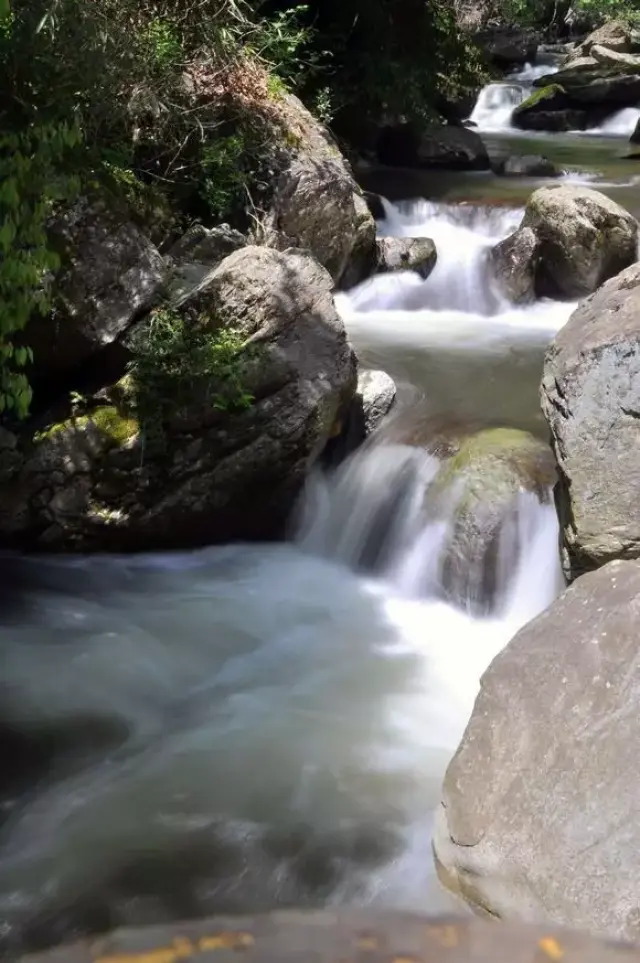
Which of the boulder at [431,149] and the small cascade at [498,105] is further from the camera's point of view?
the small cascade at [498,105]

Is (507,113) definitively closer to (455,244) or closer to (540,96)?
(540,96)

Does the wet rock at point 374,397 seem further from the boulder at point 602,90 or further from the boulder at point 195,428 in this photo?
the boulder at point 602,90

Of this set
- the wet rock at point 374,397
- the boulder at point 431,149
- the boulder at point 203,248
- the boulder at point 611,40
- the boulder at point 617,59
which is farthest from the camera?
the boulder at point 611,40

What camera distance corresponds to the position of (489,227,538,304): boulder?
31.2 feet

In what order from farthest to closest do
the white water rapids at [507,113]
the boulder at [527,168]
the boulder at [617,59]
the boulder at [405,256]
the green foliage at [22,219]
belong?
the boulder at [617,59]
the white water rapids at [507,113]
the boulder at [527,168]
the boulder at [405,256]
the green foliage at [22,219]

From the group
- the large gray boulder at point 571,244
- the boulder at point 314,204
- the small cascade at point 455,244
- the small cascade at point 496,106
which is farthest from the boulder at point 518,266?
the small cascade at point 496,106

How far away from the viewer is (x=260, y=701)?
5180mm

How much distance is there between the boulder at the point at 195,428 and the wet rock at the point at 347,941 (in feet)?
14.9

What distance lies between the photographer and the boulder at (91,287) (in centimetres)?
617

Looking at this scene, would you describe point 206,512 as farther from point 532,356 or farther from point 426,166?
point 426,166

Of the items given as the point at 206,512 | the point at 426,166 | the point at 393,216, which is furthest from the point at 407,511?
the point at 426,166

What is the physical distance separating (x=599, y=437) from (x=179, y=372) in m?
2.82

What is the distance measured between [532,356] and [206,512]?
358 cm

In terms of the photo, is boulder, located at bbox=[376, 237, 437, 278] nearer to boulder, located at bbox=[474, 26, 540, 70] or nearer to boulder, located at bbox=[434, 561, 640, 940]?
boulder, located at bbox=[434, 561, 640, 940]
